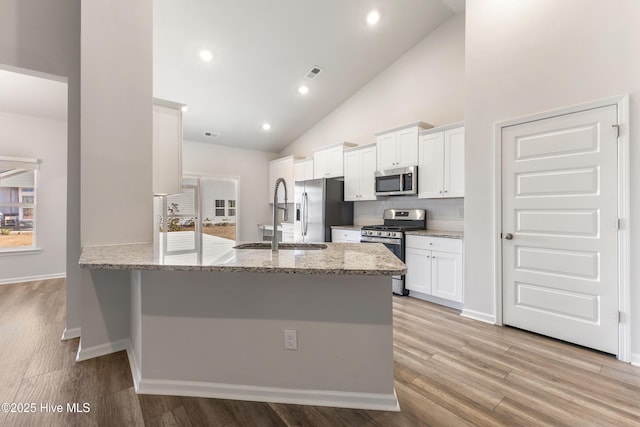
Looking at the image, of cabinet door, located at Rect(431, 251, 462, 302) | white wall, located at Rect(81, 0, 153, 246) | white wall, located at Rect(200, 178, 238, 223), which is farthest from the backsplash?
white wall, located at Rect(81, 0, 153, 246)

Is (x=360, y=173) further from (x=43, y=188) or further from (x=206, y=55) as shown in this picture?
(x=43, y=188)

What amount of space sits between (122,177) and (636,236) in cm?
401

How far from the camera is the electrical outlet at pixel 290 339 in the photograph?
1756 millimetres

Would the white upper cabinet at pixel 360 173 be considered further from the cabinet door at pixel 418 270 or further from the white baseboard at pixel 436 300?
the white baseboard at pixel 436 300

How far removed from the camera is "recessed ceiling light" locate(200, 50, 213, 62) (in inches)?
166

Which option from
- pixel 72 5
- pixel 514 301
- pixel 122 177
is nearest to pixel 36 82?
pixel 72 5

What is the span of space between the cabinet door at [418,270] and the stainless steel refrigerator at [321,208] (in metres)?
1.62

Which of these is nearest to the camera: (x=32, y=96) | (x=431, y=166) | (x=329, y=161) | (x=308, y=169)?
(x=431, y=166)

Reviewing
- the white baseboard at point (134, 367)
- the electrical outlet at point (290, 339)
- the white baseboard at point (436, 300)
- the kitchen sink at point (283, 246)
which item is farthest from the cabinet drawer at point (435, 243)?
the white baseboard at point (134, 367)

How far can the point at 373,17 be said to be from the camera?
4.07 metres

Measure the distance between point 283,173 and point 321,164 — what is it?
52.9 inches

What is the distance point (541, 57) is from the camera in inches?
110

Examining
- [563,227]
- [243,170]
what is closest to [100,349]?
[563,227]

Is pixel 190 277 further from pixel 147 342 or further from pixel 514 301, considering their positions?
pixel 514 301
